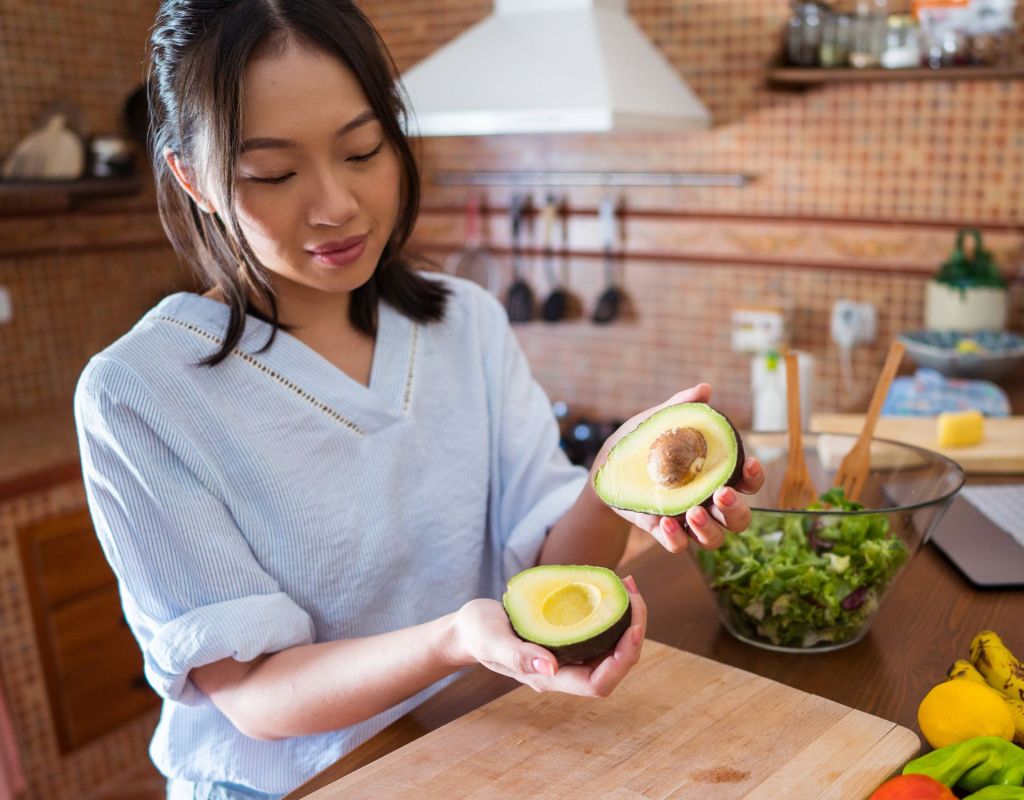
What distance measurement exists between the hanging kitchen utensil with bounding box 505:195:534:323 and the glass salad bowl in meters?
1.94

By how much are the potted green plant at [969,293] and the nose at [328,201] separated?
65.7 inches

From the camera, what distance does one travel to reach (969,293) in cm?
214

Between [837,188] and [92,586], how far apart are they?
6.73ft

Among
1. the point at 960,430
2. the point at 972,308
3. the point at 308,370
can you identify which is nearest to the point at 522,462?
the point at 308,370

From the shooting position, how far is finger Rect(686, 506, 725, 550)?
79 cm

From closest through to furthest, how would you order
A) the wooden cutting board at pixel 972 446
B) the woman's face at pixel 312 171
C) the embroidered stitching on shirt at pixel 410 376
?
the woman's face at pixel 312 171 → the embroidered stitching on shirt at pixel 410 376 → the wooden cutting board at pixel 972 446

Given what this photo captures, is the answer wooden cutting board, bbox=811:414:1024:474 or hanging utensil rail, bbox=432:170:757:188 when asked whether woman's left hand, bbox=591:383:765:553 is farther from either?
hanging utensil rail, bbox=432:170:757:188

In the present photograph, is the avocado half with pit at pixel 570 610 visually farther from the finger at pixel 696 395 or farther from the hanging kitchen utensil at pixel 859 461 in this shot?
the hanging kitchen utensil at pixel 859 461

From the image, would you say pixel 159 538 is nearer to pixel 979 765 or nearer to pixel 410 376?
pixel 410 376

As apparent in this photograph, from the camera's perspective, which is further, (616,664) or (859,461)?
(859,461)

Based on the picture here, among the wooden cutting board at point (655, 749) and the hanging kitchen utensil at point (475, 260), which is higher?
the hanging kitchen utensil at point (475, 260)

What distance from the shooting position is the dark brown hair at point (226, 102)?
886 mm

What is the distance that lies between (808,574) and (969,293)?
1482 millimetres

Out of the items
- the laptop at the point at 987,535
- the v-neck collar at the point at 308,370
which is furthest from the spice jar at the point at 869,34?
the v-neck collar at the point at 308,370
